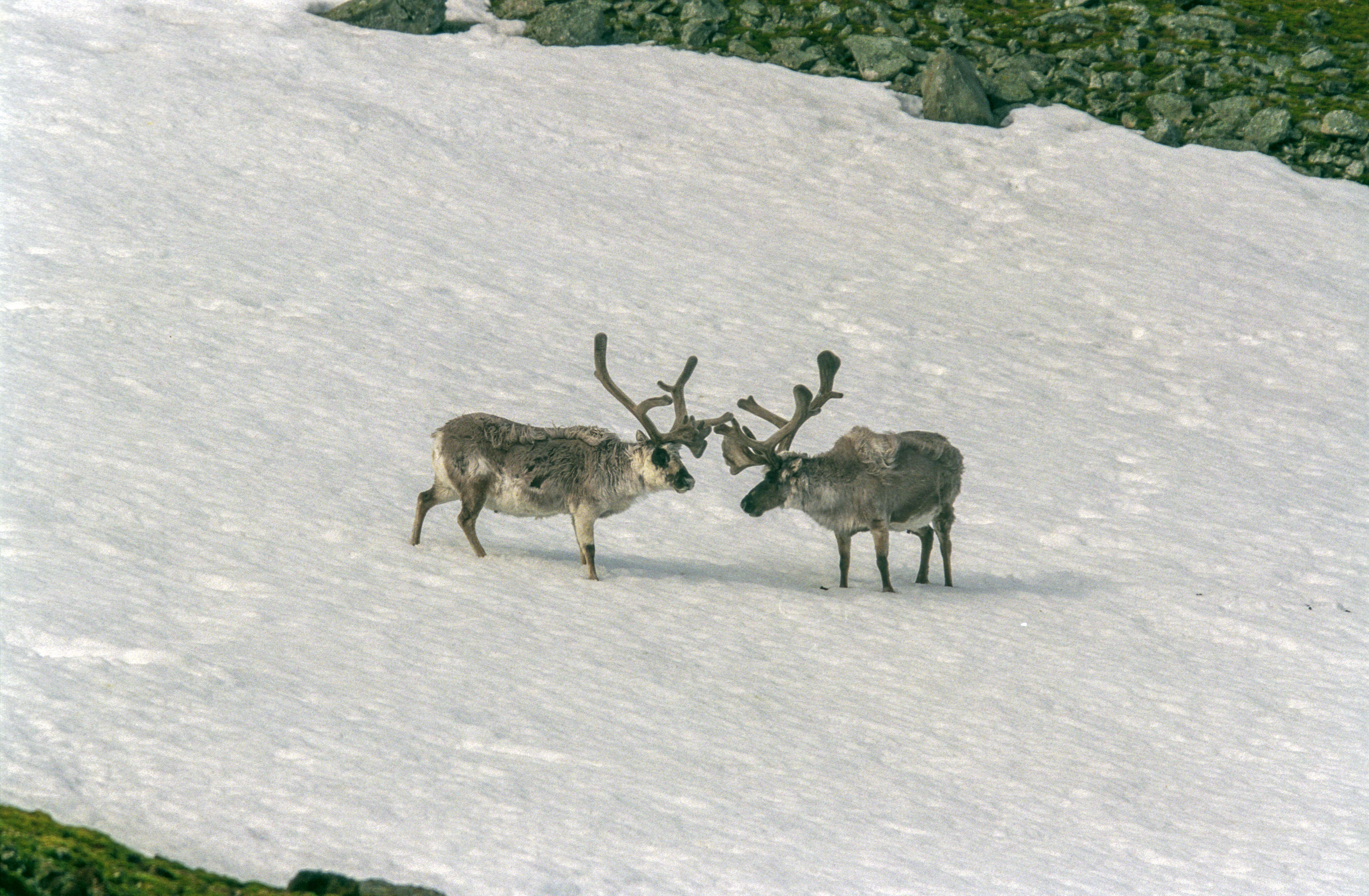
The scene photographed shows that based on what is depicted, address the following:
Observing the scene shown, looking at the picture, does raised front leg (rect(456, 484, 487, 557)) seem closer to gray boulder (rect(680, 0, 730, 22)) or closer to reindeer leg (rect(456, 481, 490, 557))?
reindeer leg (rect(456, 481, 490, 557))

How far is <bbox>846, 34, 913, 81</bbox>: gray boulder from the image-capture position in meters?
27.2

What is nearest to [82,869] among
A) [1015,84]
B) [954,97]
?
[954,97]

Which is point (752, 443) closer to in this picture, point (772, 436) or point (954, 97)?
point (772, 436)

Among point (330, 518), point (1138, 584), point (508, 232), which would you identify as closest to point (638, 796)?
point (330, 518)

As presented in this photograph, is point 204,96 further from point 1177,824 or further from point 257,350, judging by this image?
point 1177,824

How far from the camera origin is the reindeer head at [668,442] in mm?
12094

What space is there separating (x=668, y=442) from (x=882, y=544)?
206 centimetres

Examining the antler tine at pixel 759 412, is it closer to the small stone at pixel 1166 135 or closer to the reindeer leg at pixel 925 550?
the reindeer leg at pixel 925 550

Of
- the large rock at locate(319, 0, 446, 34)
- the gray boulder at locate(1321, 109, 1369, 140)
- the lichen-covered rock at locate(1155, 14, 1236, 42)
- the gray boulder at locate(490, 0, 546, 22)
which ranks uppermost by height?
the lichen-covered rock at locate(1155, 14, 1236, 42)

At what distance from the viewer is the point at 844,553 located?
12859mm

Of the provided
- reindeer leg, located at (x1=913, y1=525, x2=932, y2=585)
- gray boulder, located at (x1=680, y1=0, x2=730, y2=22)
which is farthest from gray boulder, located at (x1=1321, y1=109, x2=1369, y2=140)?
→ reindeer leg, located at (x1=913, y1=525, x2=932, y2=585)

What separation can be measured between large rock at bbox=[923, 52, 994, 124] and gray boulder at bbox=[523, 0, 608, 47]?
5996 millimetres

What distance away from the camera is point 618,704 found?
9859mm

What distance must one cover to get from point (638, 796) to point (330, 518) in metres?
5.18
